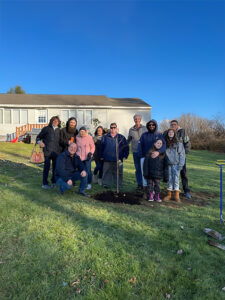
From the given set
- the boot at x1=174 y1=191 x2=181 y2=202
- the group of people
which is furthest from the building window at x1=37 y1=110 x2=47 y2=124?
the boot at x1=174 y1=191 x2=181 y2=202

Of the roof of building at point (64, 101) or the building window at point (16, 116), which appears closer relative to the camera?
the building window at point (16, 116)

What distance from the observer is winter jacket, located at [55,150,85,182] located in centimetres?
519

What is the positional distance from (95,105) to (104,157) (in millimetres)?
16068

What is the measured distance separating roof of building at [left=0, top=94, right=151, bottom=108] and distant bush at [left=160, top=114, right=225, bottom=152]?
6.89 m

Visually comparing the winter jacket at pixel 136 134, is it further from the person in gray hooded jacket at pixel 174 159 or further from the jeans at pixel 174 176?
the jeans at pixel 174 176

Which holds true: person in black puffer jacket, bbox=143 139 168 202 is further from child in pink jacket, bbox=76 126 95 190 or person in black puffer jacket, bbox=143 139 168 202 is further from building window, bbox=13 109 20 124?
building window, bbox=13 109 20 124

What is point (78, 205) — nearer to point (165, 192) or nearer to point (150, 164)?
point (150, 164)

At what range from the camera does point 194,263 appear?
108 inches

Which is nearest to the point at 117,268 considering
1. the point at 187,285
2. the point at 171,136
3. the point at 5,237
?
the point at 187,285

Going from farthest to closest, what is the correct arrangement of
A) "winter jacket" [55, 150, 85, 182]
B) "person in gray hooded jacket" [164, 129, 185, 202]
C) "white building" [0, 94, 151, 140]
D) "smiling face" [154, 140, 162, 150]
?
"white building" [0, 94, 151, 140] < "person in gray hooded jacket" [164, 129, 185, 202] < "winter jacket" [55, 150, 85, 182] < "smiling face" [154, 140, 162, 150]

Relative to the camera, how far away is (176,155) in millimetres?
5289

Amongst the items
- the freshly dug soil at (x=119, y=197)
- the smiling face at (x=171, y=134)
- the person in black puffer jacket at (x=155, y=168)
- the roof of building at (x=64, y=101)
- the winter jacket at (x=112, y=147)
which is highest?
the roof of building at (x=64, y=101)

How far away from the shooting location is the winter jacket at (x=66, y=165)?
5.19m

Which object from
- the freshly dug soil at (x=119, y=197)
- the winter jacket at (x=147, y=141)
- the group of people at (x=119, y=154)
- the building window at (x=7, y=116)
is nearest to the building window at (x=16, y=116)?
the building window at (x=7, y=116)
